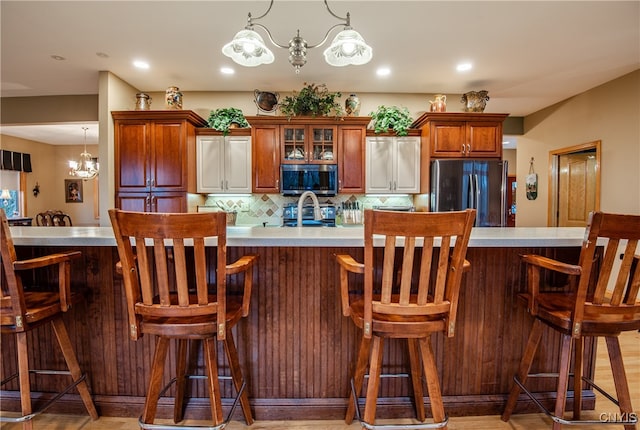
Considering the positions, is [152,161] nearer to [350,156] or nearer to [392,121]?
[350,156]

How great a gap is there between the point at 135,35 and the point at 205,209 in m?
2.09

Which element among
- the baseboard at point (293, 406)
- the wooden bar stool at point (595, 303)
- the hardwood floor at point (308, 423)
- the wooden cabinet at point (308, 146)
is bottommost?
the hardwood floor at point (308, 423)

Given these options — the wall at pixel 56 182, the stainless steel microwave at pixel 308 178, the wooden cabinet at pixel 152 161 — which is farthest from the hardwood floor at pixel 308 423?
the wall at pixel 56 182

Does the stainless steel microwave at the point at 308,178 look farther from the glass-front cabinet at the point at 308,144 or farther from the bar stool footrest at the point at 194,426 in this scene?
the bar stool footrest at the point at 194,426

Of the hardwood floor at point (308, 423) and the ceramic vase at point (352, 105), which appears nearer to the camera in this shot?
the hardwood floor at point (308, 423)

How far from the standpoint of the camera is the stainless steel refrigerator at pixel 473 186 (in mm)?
3838

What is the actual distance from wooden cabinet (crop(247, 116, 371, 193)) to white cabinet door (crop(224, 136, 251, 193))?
0.32 feet

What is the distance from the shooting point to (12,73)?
376 centimetres

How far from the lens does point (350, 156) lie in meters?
4.05

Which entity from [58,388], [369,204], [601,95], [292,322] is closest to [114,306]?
[58,388]

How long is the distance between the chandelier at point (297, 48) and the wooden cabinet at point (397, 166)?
6.99 ft

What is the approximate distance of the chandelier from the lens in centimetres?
184

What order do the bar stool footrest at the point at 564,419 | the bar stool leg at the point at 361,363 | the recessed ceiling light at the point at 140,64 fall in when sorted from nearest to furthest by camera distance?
1. the bar stool footrest at the point at 564,419
2. the bar stool leg at the point at 361,363
3. the recessed ceiling light at the point at 140,64

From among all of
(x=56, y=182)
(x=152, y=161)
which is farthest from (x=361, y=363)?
(x=56, y=182)
